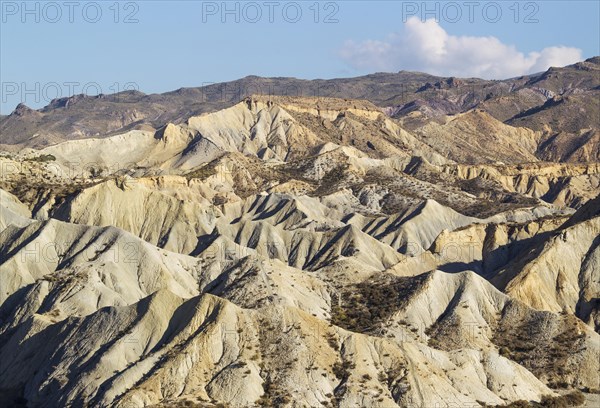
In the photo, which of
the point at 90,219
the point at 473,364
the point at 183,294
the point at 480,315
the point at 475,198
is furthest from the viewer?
the point at 475,198

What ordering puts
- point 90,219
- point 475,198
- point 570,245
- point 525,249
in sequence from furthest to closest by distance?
point 475,198 → point 90,219 → point 525,249 → point 570,245

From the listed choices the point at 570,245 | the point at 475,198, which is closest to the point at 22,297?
the point at 570,245

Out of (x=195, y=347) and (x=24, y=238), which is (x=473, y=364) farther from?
(x=24, y=238)

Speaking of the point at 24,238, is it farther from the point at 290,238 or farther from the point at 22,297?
the point at 290,238

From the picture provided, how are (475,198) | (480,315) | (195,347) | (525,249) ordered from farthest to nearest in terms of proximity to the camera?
(475,198) < (525,249) < (480,315) < (195,347)

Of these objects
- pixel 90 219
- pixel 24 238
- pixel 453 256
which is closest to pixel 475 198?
pixel 453 256

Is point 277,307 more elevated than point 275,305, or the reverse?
point 277,307

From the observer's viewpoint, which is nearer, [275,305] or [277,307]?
[277,307]

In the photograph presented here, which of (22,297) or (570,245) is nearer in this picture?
(22,297)

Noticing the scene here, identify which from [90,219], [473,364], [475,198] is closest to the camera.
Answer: [473,364]

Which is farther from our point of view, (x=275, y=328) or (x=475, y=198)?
(x=475, y=198)
